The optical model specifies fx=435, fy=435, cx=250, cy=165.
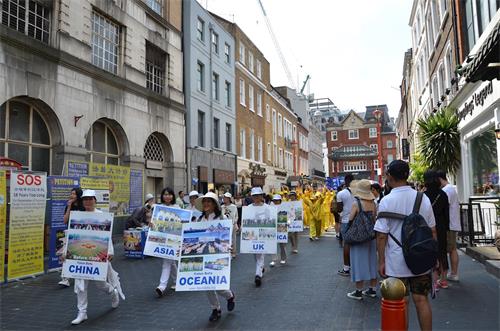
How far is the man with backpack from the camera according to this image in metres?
4.04

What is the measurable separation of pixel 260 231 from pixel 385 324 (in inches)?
212

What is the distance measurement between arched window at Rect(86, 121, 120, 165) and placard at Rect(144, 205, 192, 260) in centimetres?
913

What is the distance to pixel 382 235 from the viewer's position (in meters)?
4.34

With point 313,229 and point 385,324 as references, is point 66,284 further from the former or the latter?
point 313,229

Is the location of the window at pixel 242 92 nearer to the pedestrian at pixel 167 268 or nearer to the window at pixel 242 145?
the window at pixel 242 145

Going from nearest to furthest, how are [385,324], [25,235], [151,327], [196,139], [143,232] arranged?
[385,324]
[151,327]
[25,235]
[143,232]
[196,139]

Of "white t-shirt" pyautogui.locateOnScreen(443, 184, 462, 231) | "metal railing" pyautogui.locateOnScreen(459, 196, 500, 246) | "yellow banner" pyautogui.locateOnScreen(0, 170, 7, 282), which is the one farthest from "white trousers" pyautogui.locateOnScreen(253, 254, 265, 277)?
"metal railing" pyautogui.locateOnScreen(459, 196, 500, 246)

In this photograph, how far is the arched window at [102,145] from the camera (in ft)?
52.3

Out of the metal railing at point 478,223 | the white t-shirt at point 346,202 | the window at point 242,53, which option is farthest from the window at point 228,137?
the white t-shirt at point 346,202

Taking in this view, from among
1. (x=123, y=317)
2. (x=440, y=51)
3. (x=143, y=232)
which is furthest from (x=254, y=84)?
(x=123, y=317)

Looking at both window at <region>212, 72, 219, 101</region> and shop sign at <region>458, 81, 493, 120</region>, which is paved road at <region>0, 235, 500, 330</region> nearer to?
shop sign at <region>458, 81, 493, 120</region>

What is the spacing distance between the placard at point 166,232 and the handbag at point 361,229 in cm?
284

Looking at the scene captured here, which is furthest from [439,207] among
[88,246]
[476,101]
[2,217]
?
[2,217]

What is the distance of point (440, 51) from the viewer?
1900 centimetres
